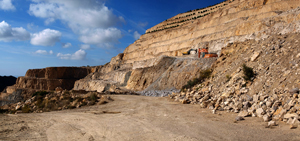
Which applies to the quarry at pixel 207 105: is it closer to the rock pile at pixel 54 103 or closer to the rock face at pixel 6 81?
the rock pile at pixel 54 103

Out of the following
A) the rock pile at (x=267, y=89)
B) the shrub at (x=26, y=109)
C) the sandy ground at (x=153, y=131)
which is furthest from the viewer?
the shrub at (x=26, y=109)

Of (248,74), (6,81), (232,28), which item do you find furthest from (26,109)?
(6,81)

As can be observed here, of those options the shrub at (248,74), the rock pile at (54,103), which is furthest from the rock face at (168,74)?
the shrub at (248,74)

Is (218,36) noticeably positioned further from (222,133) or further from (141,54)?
(222,133)

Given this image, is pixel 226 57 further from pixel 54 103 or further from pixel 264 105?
pixel 54 103

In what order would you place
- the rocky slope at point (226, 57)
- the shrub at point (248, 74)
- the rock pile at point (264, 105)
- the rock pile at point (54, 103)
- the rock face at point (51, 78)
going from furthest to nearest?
the rock face at point (51, 78), the rock pile at point (54, 103), the shrub at point (248, 74), the rocky slope at point (226, 57), the rock pile at point (264, 105)

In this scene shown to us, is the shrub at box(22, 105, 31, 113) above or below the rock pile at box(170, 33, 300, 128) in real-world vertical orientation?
below

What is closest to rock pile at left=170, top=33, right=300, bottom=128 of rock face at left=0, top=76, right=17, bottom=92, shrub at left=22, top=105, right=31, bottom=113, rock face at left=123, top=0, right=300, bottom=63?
rock face at left=123, top=0, right=300, bottom=63

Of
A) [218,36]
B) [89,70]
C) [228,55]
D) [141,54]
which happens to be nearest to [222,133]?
[228,55]

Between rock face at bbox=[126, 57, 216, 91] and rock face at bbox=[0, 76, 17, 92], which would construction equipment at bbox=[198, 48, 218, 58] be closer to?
rock face at bbox=[126, 57, 216, 91]

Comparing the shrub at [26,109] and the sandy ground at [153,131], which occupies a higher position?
the sandy ground at [153,131]

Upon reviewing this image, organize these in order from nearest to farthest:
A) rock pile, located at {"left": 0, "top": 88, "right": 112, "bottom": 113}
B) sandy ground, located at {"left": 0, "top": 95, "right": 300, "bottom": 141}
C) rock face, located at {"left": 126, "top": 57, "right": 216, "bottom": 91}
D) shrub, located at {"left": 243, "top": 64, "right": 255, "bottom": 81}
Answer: sandy ground, located at {"left": 0, "top": 95, "right": 300, "bottom": 141}
shrub, located at {"left": 243, "top": 64, "right": 255, "bottom": 81}
rock pile, located at {"left": 0, "top": 88, "right": 112, "bottom": 113}
rock face, located at {"left": 126, "top": 57, "right": 216, "bottom": 91}

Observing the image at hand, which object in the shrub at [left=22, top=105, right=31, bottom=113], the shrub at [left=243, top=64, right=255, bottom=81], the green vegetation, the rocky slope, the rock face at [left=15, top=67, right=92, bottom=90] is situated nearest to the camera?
the rocky slope

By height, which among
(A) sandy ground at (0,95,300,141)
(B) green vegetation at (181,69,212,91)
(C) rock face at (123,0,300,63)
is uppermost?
(C) rock face at (123,0,300,63)
